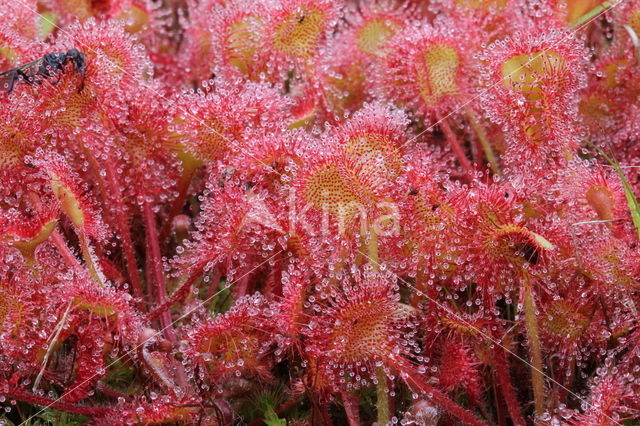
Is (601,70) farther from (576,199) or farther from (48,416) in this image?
(48,416)

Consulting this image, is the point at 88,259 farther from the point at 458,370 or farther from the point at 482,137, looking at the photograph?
the point at 482,137

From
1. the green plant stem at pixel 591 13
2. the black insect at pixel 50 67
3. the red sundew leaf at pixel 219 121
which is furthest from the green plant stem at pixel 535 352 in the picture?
the black insect at pixel 50 67

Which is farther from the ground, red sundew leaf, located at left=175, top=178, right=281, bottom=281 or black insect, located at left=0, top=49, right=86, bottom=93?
black insect, located at left=0, top=49, right=86, bottom=93

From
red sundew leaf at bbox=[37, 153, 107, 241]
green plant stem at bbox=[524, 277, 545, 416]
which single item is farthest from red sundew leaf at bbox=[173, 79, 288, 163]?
green plant stem at bbox=[524, 277, 545, 416]

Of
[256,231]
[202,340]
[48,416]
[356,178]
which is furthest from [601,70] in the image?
[48,416]

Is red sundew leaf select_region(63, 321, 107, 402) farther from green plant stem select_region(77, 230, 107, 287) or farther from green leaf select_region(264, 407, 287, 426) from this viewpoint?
green leaf select_region(264, 407, 287, 426)

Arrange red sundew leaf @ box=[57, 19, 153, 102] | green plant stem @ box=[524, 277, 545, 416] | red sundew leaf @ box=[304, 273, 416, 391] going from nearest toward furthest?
red sundew leaf @ box=[304, 273, 416, 391] → green plant stem @ box=[524, 277, 545, 416] → red sundew leaf @ box=[57, 19, 153, 102]

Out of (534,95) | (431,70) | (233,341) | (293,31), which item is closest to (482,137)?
(431,70)
